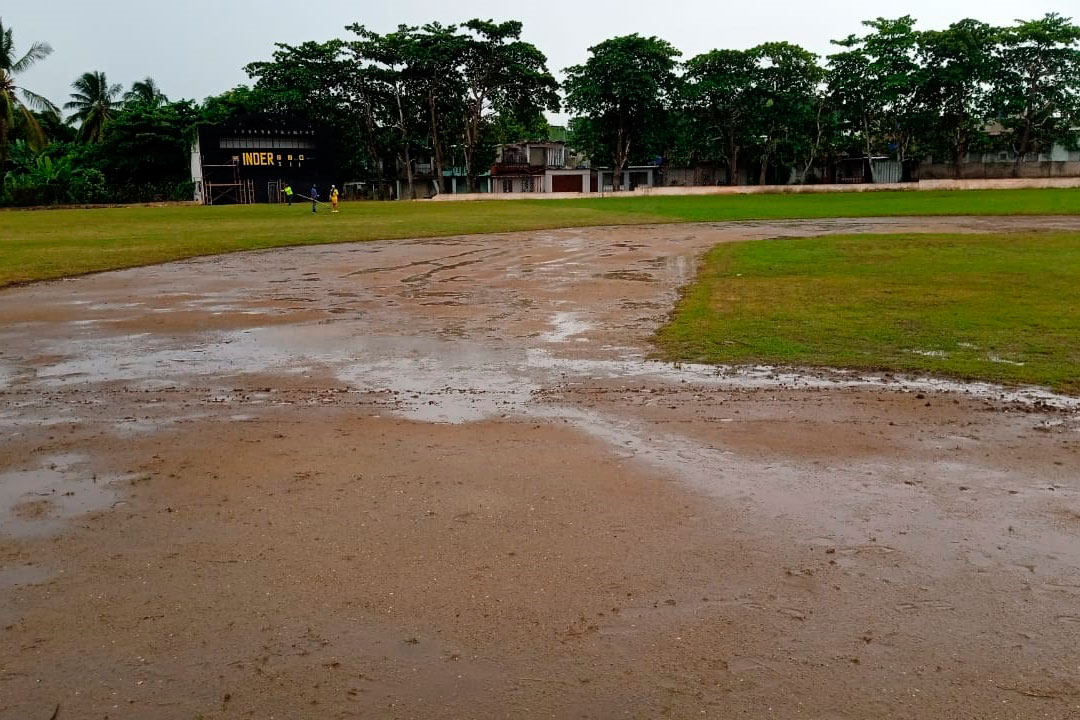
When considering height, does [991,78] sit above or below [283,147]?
above

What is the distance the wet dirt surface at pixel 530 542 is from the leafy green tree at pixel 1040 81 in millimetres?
71441

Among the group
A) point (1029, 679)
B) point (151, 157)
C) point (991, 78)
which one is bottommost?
point (1029, 679)

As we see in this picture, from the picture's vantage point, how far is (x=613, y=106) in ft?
251

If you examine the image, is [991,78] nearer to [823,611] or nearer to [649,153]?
[649,153]

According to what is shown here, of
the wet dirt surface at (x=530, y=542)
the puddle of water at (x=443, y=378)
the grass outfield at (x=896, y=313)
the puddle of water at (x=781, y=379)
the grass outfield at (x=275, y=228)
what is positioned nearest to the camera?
the wet dirt surface at (x=530, y=542)

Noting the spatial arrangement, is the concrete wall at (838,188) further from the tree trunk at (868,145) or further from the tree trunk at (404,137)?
the tree trunk at (404,137)

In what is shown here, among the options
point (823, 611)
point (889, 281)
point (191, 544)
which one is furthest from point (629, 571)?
point (889, 281)

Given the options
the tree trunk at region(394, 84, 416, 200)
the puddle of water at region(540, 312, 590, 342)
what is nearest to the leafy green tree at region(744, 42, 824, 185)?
the tree trunk at region(394, 84, 416, 200)

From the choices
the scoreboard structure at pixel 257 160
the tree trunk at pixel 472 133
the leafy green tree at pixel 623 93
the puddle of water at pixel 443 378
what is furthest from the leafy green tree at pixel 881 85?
the puddle of water at pixel 443 378

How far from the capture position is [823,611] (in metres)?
3.89

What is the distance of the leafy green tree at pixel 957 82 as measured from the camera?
68.0 metres

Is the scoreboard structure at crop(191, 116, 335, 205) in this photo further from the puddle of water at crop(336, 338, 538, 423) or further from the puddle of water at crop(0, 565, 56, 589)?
the puddle of water at crop(0, 565, 56, 589)

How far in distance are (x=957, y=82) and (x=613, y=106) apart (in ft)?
84.0

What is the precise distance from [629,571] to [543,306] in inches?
362
